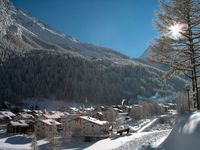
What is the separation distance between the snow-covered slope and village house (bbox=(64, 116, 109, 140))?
42.1m

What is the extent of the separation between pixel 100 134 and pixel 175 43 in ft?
133

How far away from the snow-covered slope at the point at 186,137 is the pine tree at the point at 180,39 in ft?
19.9

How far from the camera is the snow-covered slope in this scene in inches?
477

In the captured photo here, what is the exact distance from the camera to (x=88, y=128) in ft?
195

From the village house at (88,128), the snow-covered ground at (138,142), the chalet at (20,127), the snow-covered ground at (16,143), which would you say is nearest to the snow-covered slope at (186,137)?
the snow-covered ground at (138,142)

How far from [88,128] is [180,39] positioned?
43034 mm

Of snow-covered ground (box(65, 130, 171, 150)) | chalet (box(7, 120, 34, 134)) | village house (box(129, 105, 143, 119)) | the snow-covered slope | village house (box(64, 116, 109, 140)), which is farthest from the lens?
village house (box(129, 105, 143, 119))

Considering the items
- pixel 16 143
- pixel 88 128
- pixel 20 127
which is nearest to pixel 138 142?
pixel 88 128

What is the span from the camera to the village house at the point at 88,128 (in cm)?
5710

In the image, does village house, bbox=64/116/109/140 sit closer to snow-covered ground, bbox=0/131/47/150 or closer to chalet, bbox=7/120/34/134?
snow-covered ground, bbox=0/131/47/150

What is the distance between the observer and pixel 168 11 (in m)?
20.5

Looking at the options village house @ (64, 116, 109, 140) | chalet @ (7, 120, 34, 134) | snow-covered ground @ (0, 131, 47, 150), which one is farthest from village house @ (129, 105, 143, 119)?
snow-covered ground @ (0, 131, 47, 150)

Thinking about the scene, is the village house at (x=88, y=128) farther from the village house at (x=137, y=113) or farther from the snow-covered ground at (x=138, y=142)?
the village house at (x=137, y=113)

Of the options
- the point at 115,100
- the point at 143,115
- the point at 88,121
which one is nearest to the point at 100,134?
the point at 88,121
